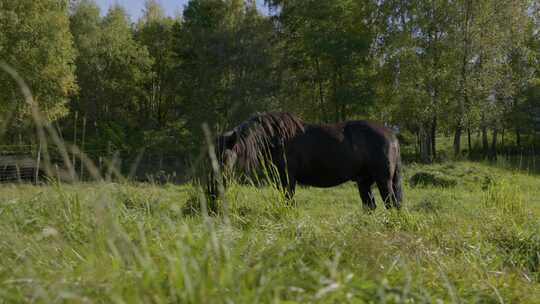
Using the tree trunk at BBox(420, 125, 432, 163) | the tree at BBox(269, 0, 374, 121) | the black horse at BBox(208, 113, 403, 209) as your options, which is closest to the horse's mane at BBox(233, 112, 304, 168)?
the black horse at BBox(208, 113, 403, 209)

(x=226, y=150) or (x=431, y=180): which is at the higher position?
(x=226, y=150)

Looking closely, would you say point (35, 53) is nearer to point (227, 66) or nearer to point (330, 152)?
point (227, 66)

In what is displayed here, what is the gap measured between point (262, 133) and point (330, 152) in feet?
3.56

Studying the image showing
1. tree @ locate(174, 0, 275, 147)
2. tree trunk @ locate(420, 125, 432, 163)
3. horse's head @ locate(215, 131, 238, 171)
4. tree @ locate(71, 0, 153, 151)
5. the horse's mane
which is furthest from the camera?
tree @ locate(71, 0, 153, 151)

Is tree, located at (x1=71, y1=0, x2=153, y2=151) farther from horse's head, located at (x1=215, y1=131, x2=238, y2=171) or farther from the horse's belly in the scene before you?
horse's head, located at (x1=215, y1=131, x2=238, y2=171)

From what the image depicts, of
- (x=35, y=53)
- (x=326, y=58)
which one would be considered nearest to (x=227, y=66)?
(x=326, y=58)

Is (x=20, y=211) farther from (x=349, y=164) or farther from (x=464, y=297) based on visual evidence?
(x=349, y=164)

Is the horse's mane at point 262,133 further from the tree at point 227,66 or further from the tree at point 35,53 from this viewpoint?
→ the tree at point 227,66

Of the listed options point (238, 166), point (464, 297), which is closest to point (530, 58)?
point (238, 166)

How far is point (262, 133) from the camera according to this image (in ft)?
18.1

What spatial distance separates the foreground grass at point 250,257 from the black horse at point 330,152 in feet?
4.51

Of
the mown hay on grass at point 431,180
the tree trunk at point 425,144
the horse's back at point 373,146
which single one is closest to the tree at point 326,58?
the tree trunk at point 425,144

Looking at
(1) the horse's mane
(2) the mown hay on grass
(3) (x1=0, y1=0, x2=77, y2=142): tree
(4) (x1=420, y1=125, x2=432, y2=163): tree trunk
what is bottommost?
(2) the mown hay on grass

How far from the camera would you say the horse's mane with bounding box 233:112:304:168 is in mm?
5168
